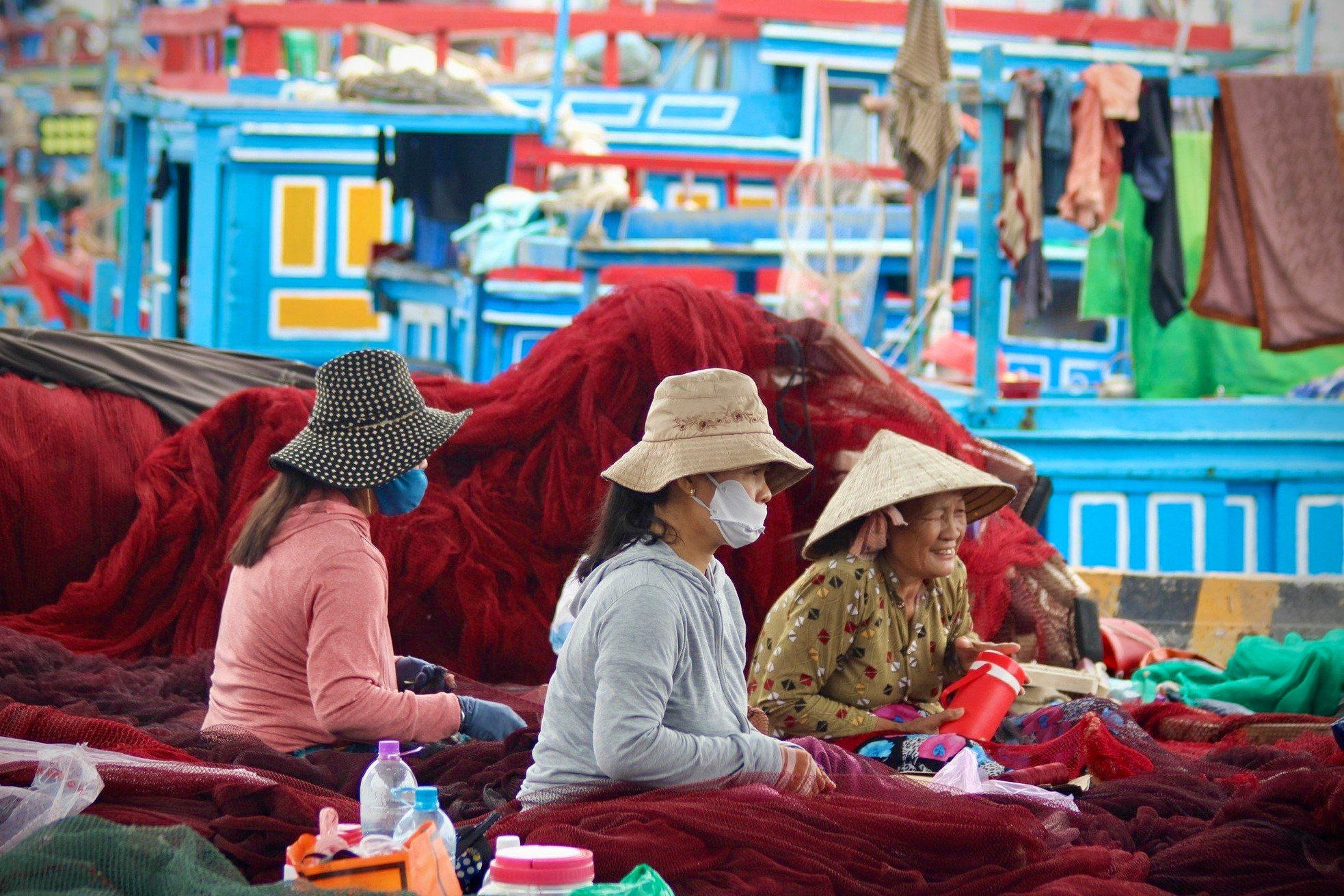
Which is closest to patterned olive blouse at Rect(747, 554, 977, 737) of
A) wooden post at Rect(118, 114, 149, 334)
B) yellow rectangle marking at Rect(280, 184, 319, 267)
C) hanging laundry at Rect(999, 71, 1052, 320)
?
hanging laundry at Rect(999, 71, 1052, 320)

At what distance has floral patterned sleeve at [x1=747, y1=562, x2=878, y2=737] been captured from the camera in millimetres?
4316

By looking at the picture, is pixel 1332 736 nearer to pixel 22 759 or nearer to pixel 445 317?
pixel 22 759

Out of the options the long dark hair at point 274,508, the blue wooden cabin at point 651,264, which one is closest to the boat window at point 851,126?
the blue wooden cabin at point 651,264

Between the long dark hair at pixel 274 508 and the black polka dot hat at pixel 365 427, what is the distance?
1.4 inches

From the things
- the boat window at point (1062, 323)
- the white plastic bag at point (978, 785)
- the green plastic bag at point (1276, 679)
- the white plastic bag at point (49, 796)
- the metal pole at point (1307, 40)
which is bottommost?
the green plastic bag at point (1276, 679)

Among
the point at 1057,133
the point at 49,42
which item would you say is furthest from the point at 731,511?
the point at 49,42

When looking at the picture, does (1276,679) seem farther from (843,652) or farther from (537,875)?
(537,875)

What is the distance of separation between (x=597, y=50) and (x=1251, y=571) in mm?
14421

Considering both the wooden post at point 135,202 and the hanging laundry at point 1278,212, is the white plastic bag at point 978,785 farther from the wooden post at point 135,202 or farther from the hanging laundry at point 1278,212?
the wooden post at point 135,202

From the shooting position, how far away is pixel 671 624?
3174mm

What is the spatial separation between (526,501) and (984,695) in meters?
2.07

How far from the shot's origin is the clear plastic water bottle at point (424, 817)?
304 centimetres

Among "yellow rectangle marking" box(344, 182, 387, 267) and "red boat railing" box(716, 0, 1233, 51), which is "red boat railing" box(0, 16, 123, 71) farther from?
"red boat railing" box(716, 0, 1233, 51)

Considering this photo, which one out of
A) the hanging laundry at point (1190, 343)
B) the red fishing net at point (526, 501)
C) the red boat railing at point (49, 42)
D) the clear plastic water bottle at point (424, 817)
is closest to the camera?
the clear plastic water bottle at point (424, 817)
